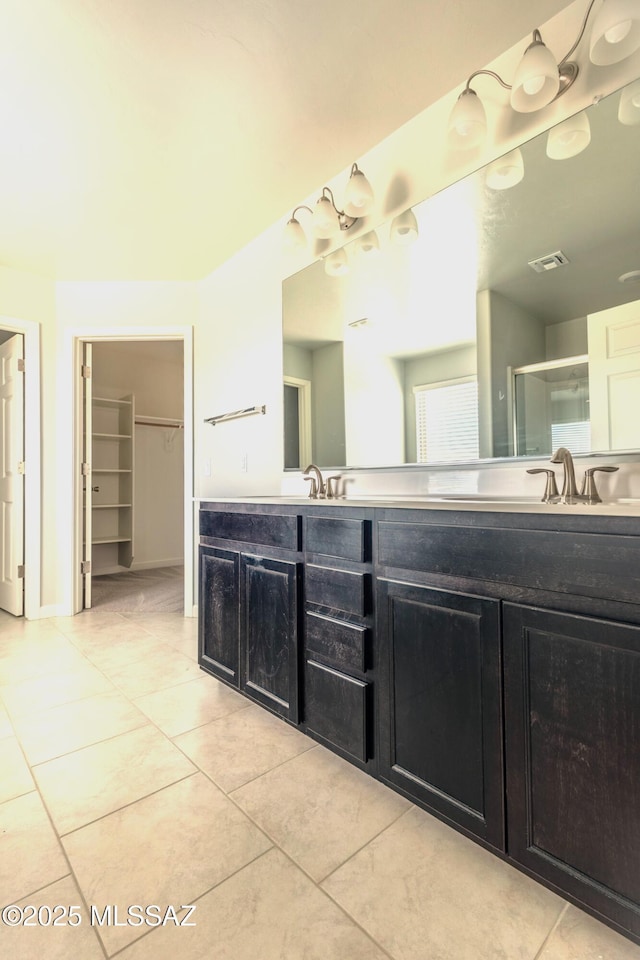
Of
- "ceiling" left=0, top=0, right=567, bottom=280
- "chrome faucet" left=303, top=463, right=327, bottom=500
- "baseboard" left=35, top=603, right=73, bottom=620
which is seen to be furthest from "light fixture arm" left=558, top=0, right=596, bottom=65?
"baseboard" left=35, top=603, right=73, bottom=620

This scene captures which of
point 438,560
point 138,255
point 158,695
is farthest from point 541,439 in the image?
point 138,255

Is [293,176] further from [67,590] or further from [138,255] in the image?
[67,590]

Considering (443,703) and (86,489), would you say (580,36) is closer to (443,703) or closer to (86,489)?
(443,703)

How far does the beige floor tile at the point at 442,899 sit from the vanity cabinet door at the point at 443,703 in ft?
0.32

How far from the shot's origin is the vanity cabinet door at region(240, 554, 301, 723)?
165cm

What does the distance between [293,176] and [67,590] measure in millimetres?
3096

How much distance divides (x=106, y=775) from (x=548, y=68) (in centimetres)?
258

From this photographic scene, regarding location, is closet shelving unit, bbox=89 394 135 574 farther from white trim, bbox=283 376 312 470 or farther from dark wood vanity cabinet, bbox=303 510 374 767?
dark wood vanity cabinet, bbox=303 510 374 767

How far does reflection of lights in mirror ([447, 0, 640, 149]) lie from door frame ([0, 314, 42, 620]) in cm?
307

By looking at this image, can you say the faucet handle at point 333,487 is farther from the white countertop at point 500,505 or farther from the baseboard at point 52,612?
the baseboard at point 52,612

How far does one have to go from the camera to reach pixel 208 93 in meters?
1.76

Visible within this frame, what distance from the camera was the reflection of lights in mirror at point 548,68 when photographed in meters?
1.24

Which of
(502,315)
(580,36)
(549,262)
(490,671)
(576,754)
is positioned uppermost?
(580,36)

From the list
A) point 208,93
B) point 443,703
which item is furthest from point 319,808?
point 208,93
